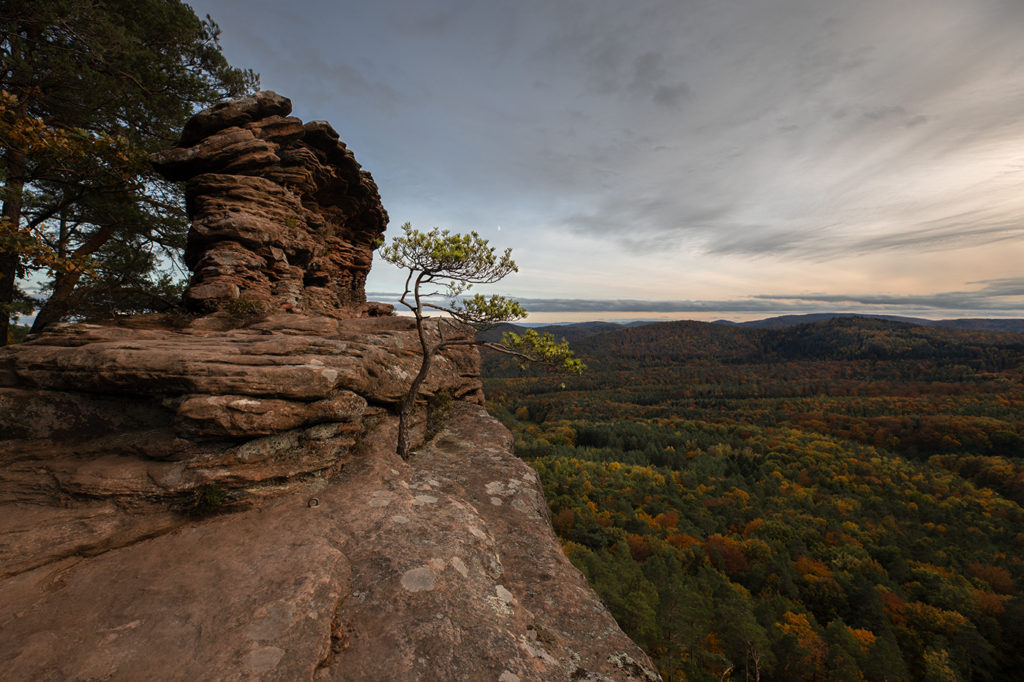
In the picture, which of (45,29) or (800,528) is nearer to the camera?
(45,29)

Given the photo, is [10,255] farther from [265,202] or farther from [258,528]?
[258,528]

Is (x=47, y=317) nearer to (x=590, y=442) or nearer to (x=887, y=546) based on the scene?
(x=887, y=546)

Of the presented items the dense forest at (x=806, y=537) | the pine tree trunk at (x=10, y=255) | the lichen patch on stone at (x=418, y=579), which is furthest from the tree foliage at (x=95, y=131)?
the dense forest at (x=806, y=537)

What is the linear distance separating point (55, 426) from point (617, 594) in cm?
5357

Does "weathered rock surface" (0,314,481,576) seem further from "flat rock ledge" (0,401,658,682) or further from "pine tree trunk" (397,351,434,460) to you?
"pine tree trunk" (397,351,434,460)

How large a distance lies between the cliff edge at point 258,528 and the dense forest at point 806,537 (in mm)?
4217

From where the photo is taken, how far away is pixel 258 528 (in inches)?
273

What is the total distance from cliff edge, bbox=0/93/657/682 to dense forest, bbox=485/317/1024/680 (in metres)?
4.22

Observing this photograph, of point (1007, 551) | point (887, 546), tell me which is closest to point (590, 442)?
point (887, 546)

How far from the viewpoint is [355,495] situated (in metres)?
8.41

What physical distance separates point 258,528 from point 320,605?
7.81 ft

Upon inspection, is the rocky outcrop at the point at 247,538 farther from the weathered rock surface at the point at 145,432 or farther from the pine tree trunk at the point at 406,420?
the pine tree trunk at the point at 406,420

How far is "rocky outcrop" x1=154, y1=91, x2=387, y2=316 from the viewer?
14.5m

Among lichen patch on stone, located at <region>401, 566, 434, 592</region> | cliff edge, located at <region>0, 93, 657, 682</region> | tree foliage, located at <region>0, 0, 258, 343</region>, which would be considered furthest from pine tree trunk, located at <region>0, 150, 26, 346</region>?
lichen patch on stone, located at <region>401, 566, 434, 592</region>
